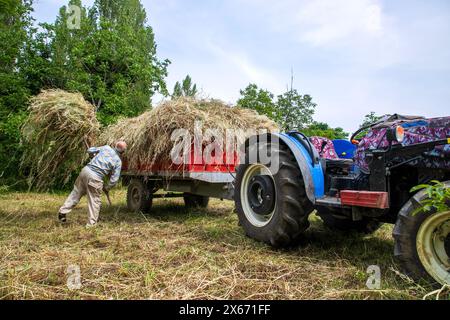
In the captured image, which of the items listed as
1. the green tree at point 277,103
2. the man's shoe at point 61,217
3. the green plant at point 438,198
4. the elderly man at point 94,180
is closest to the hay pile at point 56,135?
the elderly man at point 94,180

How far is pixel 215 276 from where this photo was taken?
3188 mm

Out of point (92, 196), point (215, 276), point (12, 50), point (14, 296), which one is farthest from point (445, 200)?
point (12, 50)

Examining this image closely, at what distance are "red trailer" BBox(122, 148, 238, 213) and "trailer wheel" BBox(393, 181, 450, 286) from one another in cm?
285

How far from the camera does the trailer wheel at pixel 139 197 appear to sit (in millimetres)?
7113

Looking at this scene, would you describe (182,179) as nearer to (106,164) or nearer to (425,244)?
(106,164)

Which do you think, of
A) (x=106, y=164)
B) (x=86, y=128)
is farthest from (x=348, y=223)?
(x=86, y=128)

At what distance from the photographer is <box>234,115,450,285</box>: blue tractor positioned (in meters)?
2.65

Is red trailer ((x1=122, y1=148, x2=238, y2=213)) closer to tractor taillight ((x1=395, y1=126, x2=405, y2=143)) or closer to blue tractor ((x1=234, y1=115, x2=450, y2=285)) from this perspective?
blue tractor ((x1=234, y1=115, x2=450, y2=285))

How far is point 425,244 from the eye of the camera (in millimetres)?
2637

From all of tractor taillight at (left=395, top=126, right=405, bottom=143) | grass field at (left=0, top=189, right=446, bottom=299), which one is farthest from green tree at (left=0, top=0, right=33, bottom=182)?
tractor taillight at (left=395, top=126, right=405, bottom=143)

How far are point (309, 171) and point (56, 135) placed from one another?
4923 millimetres

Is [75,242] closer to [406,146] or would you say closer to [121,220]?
[121,220]

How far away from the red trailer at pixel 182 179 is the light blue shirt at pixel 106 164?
658 mm
